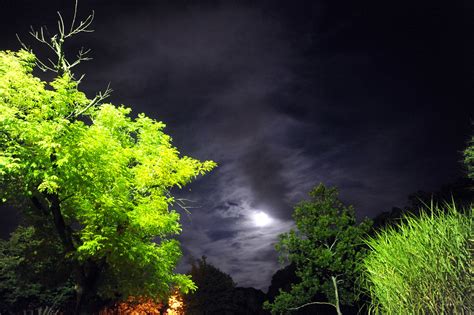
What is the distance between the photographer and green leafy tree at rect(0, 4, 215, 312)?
43.5ft

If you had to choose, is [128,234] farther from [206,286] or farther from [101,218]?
[206,286]

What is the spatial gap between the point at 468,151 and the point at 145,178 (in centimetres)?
2546

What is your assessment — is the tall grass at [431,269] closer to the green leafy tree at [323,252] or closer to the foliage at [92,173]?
the foliage at [92,173]

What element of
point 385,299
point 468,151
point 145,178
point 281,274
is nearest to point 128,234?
point 145,178

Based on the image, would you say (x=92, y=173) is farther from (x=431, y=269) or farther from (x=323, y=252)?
(x=323, y=252)

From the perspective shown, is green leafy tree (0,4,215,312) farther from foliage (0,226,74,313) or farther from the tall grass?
foliage (0,226,74,313)

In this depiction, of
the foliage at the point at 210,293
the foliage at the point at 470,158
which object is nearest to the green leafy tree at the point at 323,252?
the foliage at the point at 470,158

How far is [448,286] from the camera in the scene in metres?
6.63

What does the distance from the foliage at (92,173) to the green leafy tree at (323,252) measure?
1251 centimetres

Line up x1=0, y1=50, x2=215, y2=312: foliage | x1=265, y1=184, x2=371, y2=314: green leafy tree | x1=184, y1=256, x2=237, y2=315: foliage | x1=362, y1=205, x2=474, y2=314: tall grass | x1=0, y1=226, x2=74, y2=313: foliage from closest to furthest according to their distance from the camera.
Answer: x1=362, y1=205, x2=474, y2=314: tall grass, x1=0, y1=50, x2=215, y2=312: foliage, x1=265, y1=184, x2=371, y2=314: green leafy tree, x1=0, y1=226, x2=74, y2=313: foliage, x1=184, y1=256, x2=237, y2=315: foliage

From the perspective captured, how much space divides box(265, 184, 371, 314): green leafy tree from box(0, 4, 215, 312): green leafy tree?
12.3 meters

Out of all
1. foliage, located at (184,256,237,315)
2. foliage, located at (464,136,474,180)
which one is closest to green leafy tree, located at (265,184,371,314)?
foliage, located at (464,136,474,180)

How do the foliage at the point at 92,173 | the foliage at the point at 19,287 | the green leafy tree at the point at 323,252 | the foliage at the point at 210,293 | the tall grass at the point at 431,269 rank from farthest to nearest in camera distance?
the foliage at the point at 210,293 → the foliage at the point at 19,287 → the green leafy tree at the point at 323,252 → the foliage at the point at 92,173 → the tall grass at the point at 431,269

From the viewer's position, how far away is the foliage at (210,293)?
5616 centimetres
